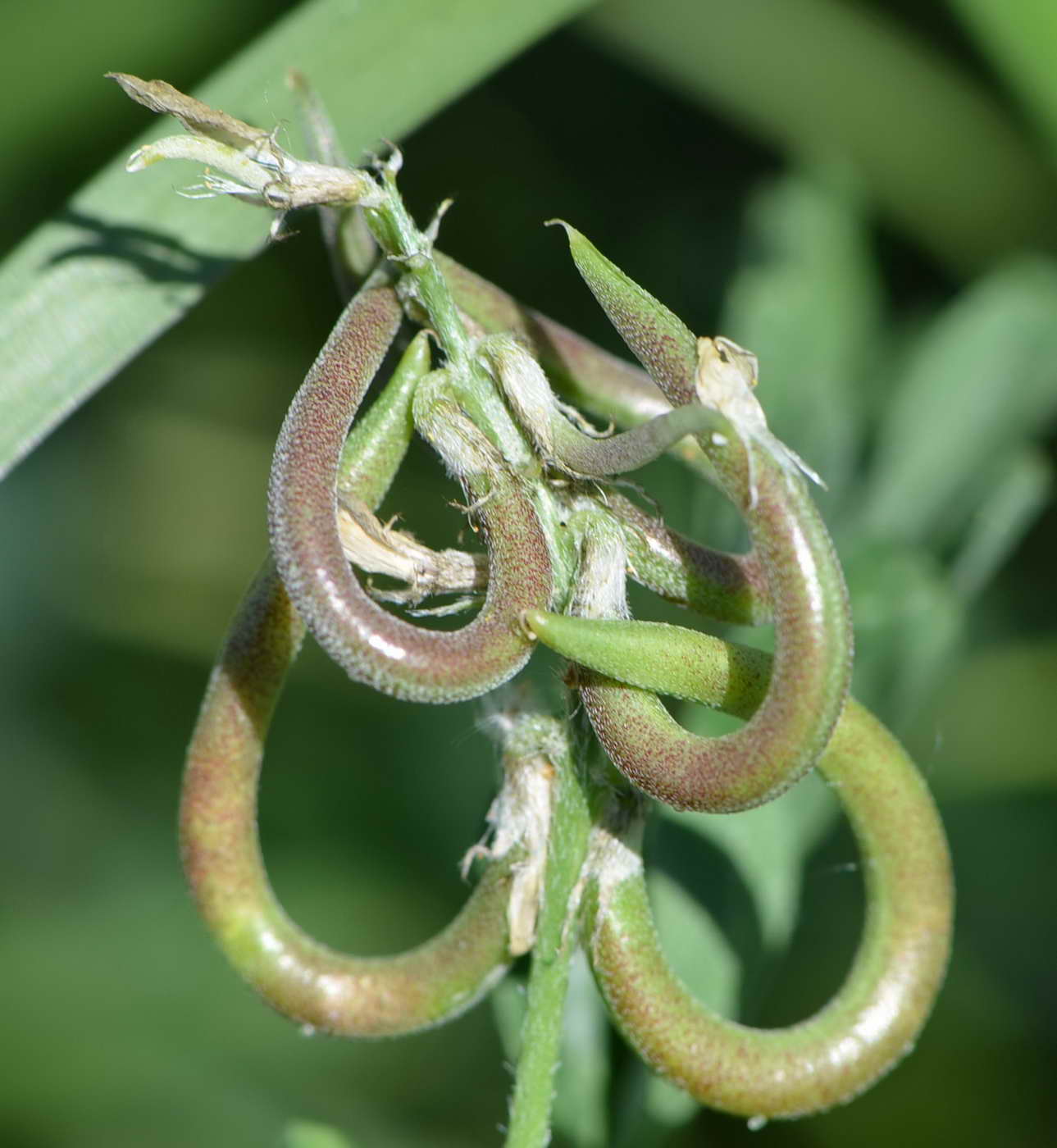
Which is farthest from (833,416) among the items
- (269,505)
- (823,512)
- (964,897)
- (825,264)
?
(269,505)

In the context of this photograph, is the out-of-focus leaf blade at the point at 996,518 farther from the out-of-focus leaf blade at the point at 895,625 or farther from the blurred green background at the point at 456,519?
the out-of-focus leaf blade at the point at 895,625

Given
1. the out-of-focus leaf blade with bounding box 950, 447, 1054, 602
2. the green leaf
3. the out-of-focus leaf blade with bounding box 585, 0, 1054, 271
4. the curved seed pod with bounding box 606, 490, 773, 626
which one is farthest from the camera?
the out-of-focus leaf blade with bounding box 585, 0, 1054, 271

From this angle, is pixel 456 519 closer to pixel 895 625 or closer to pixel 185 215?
pixel 895 625

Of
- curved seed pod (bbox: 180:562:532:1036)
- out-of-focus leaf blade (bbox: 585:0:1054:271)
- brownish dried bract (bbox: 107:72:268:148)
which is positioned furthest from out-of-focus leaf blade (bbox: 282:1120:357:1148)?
out-of-focus leaf blade (bbox: 585:0:1054:271)

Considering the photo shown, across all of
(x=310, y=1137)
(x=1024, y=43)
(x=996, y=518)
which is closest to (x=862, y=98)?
(x=1024, y=43)

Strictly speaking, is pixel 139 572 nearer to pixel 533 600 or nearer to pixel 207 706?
pixel 207 706

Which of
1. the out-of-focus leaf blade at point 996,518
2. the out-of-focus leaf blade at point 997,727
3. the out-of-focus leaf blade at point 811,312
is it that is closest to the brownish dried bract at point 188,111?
the out-of-focus leaf blade at point 811,312

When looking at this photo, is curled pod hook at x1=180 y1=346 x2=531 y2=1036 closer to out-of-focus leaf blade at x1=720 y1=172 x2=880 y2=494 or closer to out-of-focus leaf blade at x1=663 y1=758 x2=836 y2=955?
out-of-focus leaf blade at x1=663 y1=758 x2=836 y2=955
